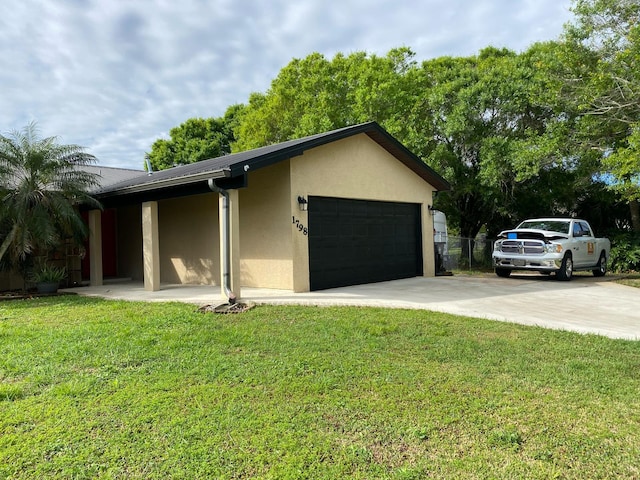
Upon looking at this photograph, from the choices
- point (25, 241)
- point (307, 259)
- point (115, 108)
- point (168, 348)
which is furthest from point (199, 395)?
point (115, 108)

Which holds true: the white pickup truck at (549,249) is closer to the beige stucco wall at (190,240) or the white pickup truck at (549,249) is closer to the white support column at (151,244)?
the beige stucco wall at (190,240)

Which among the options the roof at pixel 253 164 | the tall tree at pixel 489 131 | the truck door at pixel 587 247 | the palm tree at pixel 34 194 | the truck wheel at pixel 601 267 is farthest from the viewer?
the tall tree at pixel 489 131

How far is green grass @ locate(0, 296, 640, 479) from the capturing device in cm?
284

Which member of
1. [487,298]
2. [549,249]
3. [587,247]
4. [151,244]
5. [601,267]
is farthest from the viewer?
[601,267]

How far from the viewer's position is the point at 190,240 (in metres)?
12.8

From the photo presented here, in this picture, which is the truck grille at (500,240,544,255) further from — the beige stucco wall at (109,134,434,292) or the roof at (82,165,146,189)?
the roof at (82,165,146,189)

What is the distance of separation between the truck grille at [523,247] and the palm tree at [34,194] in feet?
38.6

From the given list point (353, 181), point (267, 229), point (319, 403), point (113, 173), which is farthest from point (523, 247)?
point (113, 173)

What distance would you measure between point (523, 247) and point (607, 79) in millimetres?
5618

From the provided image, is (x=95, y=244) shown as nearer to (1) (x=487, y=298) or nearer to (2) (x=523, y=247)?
(1) (x=487, y=298)

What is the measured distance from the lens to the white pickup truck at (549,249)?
40.4 feet

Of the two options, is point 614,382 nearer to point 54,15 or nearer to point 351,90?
point 54,15

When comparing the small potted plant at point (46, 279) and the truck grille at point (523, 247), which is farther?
the truck grille at point (523, 247)

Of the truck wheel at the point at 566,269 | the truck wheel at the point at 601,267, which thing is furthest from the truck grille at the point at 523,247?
the truck wheel at the point at 601,267
